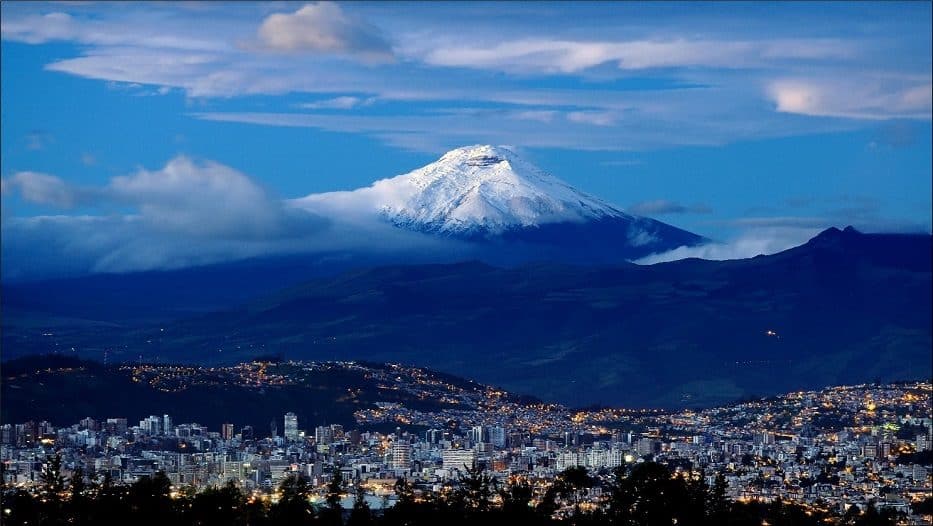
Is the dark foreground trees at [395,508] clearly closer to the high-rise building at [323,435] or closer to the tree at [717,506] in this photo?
the tree at [717,506]

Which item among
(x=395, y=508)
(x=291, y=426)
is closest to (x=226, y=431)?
(x=291, y=426)

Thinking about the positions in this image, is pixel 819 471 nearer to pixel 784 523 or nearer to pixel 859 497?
pixel 859 497

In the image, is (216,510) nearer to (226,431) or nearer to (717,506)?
(717,506)

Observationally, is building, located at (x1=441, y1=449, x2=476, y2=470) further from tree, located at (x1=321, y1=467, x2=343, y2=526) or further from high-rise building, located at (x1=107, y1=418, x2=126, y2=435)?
tree, located at (x1=321, y1=467, x2=343, y2=526)

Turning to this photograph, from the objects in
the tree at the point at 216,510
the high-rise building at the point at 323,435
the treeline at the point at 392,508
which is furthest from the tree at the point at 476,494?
the high-rise building at the point at 323,435

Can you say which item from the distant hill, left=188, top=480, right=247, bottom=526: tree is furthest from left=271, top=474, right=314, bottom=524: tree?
the distant hill

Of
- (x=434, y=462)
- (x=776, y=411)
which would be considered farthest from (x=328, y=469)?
(x=776, y=411)
